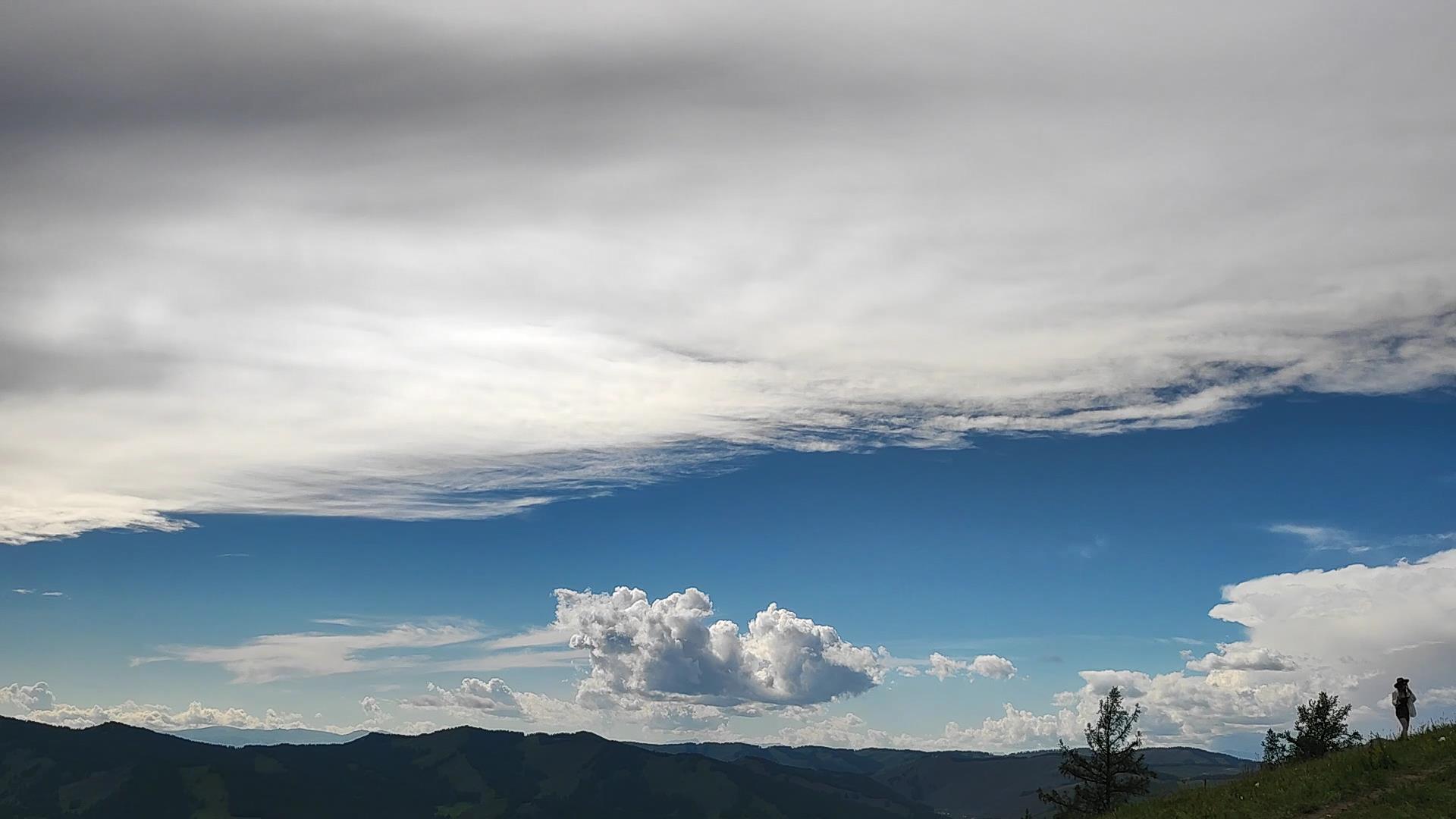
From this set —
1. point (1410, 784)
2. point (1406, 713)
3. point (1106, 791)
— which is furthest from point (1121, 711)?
point (1410, 784)

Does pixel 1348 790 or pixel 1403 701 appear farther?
pixel 1403 701

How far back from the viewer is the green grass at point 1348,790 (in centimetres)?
3000

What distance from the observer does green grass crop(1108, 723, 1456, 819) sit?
30000 millimetres

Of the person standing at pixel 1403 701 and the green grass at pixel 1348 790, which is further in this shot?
the person standing at pixel 1403 701

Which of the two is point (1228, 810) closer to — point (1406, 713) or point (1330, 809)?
point (1330, 809)

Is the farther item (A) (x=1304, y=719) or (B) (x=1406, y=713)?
(A) (x=1304, y=719)

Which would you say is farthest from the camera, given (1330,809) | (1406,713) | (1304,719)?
(1304,719)

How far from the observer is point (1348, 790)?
32344 mm

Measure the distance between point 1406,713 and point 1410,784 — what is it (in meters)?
15.5

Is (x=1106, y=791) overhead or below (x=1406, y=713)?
below

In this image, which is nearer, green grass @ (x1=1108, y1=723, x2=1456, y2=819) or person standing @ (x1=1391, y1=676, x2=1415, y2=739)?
green grass @ (x1=1108, y1=723, x2=1456, y2=819)

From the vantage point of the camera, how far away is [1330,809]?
31109mm

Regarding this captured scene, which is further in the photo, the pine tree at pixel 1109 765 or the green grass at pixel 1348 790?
the pine tree at pixel 1109 765

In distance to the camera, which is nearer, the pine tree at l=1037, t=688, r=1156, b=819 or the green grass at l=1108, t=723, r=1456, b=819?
the green grass at l=1108, t=723, r=1456, b=819
